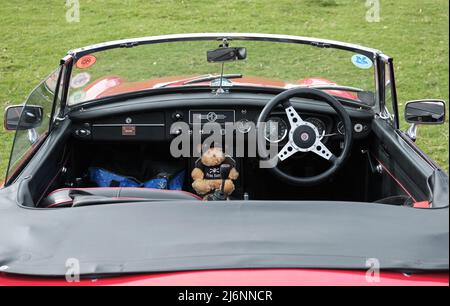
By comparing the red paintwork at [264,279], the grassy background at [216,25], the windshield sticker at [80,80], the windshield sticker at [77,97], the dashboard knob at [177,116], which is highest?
the grassy background at [216,25]

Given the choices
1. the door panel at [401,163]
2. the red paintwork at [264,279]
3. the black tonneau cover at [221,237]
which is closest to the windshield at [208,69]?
the door panel at [401,163]

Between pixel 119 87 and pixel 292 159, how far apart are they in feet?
3.93

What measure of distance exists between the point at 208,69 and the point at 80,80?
2.66 ft

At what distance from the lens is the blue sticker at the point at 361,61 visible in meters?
3.80

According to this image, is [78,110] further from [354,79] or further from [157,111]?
[354,79]

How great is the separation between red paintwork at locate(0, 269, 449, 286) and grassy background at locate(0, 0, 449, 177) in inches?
304

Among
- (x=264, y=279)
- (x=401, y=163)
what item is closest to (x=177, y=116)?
(x=401, y=163)

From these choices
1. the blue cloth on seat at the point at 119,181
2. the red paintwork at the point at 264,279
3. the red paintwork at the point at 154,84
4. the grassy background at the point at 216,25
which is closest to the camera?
the red paintwork at the point at 264,279

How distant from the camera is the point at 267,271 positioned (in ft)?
6.13

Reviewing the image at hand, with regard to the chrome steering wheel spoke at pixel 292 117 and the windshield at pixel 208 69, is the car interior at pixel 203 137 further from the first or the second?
the chrome steering wheel spoke at pixel 292 117

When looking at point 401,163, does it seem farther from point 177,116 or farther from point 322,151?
point 177,116

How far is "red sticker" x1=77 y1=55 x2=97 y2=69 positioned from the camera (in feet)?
12.5

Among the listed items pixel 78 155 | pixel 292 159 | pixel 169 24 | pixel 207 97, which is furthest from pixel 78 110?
pixel 169 24

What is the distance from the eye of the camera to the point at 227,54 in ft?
12.1
